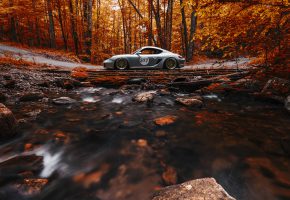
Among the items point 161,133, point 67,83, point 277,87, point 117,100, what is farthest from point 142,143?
point 67,83

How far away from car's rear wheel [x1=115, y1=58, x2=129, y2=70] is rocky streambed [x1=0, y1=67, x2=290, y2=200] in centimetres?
404

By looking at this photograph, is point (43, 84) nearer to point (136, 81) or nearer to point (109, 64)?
point (109, 64)

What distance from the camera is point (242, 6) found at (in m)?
4.18

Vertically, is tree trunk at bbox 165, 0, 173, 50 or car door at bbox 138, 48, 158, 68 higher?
tree trunk at bbox 165, 0, 173, 50

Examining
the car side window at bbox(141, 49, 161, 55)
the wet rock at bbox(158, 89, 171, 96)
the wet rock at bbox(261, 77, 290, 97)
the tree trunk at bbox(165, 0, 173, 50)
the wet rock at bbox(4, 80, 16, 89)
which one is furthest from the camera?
the tree trunk at bbox(165, 0, 173, 50)

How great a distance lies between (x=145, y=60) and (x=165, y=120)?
5.85 meters

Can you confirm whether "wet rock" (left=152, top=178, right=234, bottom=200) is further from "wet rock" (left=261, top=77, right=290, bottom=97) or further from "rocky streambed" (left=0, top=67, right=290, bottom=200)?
"wet rock" (left=261, top=77, right=290, bottom=97)

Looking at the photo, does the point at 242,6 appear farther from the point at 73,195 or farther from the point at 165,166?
the point at 73,195

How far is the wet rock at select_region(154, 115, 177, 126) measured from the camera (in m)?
4.28

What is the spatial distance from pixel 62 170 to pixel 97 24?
2551 cm

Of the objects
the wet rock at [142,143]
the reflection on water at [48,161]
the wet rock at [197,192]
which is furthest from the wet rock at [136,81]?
the wet rock at [197,192]

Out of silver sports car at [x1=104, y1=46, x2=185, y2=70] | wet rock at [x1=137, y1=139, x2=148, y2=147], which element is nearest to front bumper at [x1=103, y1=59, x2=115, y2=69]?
silver sports car at [x1=104, y1=46, x2=185, y2=70]

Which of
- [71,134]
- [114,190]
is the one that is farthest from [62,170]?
[71,134]

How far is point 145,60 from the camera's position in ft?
32.0
